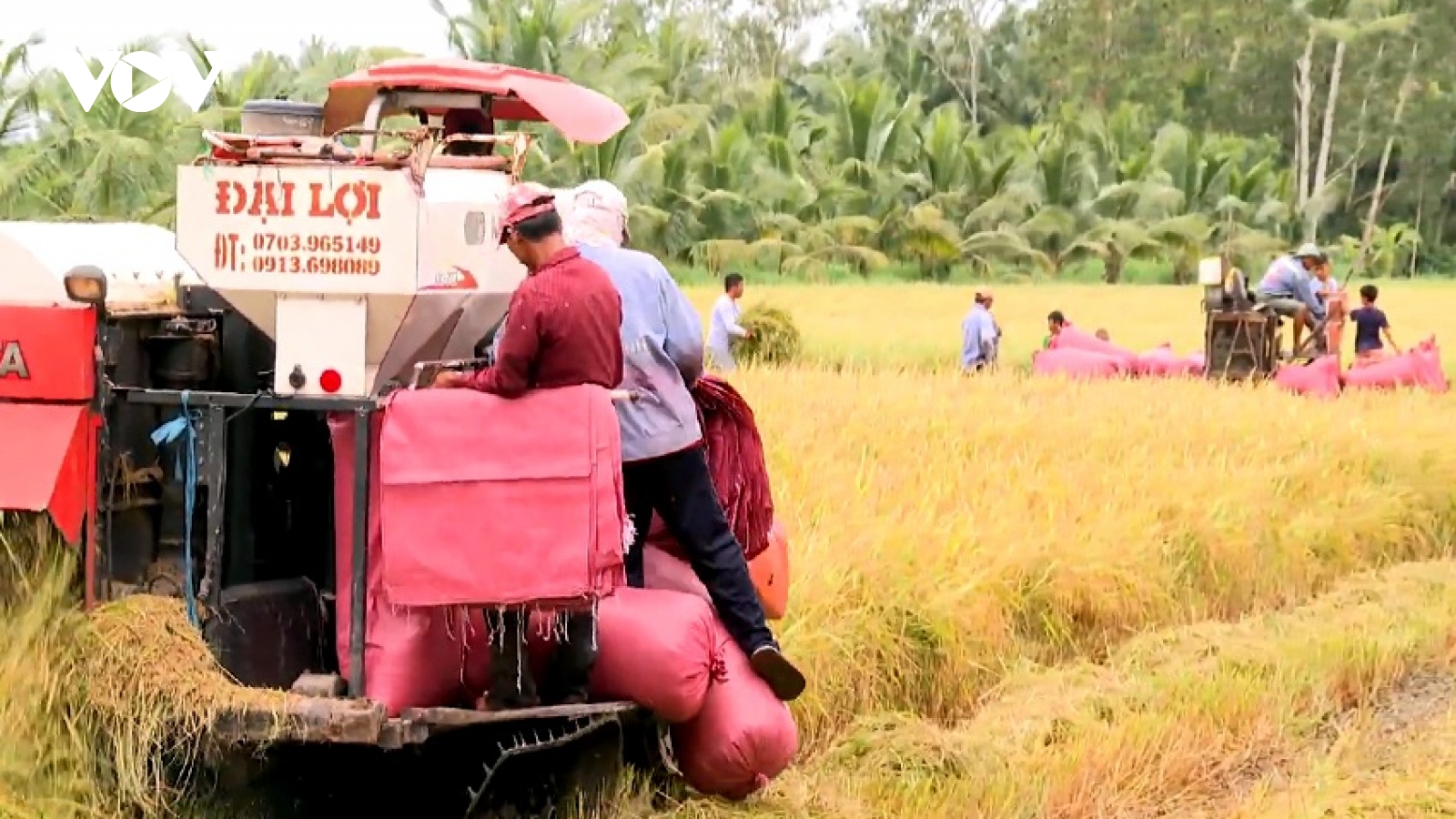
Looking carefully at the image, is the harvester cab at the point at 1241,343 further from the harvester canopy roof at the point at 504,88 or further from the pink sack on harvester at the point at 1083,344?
the harvester canopy roof at the point at 504,88

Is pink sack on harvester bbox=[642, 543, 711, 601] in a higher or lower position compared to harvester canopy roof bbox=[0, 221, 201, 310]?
lower

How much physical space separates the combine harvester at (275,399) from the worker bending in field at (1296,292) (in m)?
11.8

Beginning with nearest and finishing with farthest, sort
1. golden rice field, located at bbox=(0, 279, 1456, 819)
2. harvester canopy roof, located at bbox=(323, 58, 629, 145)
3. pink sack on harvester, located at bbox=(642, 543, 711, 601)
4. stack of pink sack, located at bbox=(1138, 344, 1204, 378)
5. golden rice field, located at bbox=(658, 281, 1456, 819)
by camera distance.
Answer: pink sack on harvester, located at bbox=(642, 543, 711, 601), harvester canopy roof, located at bbox=(323, 58, 629, 145), golden rice field, located at bbox=(0, 279, 1456, 819), golden rice field, located at bbox=(658, 281, 1456, 819), stack of pink sack, located at bbox=(1138, 344, 1204, 378)

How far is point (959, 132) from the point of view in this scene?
117 feet

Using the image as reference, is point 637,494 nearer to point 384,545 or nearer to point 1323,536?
point 384,545

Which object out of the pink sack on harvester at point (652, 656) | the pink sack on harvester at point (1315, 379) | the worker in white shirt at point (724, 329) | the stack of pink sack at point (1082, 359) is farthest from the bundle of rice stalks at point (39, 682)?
the pink sack on harvester at point (1315, 379)

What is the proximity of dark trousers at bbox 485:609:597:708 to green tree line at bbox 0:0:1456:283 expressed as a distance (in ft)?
40.1

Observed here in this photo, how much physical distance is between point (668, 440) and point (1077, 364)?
37.1 ft

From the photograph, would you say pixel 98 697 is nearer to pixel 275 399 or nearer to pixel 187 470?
pixel 187 470

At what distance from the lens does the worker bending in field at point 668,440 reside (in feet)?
16.1

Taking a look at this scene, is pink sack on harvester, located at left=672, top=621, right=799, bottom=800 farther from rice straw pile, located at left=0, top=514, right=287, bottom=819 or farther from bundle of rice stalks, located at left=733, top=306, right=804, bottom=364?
bundle of rice stalks, located at left=733, top=306, right=804, bottom=364

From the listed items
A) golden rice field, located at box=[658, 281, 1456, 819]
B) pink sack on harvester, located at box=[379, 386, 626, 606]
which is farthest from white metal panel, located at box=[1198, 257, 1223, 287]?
pink sack on harvester, located at box=[379, 386, 626, 606]

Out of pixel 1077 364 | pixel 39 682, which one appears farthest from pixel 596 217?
pixel 1077 364

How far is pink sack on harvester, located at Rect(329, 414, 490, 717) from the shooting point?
14.4 ft
